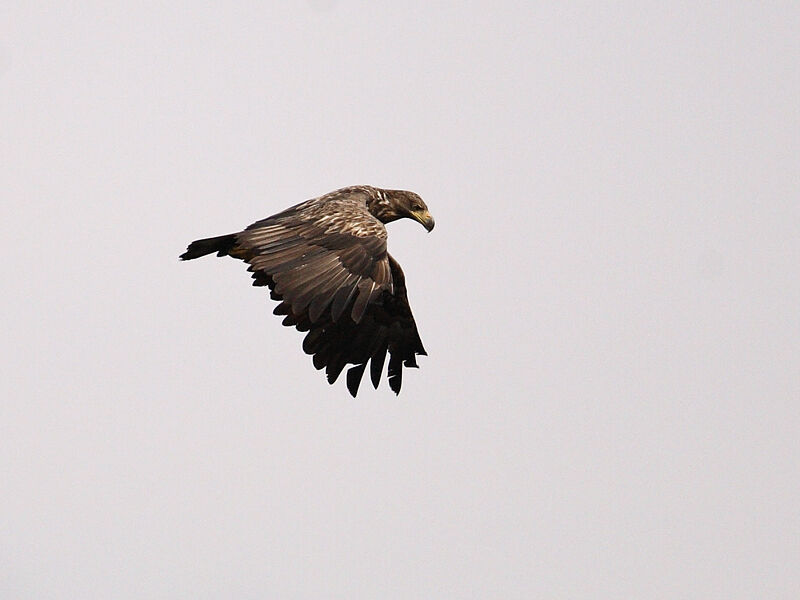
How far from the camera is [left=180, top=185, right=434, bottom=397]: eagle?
55.7 ft

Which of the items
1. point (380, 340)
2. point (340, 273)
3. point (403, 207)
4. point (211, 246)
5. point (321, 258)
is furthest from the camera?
point (403, 207)

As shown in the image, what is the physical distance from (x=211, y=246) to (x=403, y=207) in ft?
10.4

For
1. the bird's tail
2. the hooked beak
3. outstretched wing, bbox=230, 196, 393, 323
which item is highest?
the hooked beak

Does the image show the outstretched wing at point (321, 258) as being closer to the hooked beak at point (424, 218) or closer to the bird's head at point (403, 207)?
the bird's head at point (403, 207)

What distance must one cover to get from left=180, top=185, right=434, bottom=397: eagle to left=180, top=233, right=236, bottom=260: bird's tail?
0.5 inches

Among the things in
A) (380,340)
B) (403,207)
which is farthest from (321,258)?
(403,207)

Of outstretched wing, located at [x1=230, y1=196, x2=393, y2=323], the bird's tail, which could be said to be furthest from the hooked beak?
the bird's tail

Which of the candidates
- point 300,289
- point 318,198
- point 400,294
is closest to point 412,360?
point 400,294

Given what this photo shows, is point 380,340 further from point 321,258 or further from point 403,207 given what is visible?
point 321,258

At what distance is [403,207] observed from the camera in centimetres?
2083

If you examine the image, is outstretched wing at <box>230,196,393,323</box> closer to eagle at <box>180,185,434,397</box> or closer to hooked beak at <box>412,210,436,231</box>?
eagle at <box>180,185,434,397</box>

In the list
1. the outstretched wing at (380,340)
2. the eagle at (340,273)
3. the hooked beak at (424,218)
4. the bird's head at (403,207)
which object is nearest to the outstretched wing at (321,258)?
the eagle at (340,273)

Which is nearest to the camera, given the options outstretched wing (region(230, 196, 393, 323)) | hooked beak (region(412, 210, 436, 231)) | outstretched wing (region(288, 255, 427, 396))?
outstretched wing (region(230, 196, 393, 323))

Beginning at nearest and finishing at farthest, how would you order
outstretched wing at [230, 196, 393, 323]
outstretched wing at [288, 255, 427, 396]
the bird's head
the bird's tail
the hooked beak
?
outstretched wing at [230, 196, 393, 323] → the bird's tail → outstretched wing at [288, 255, 427, 396] → the bird's head → the hooked beak
